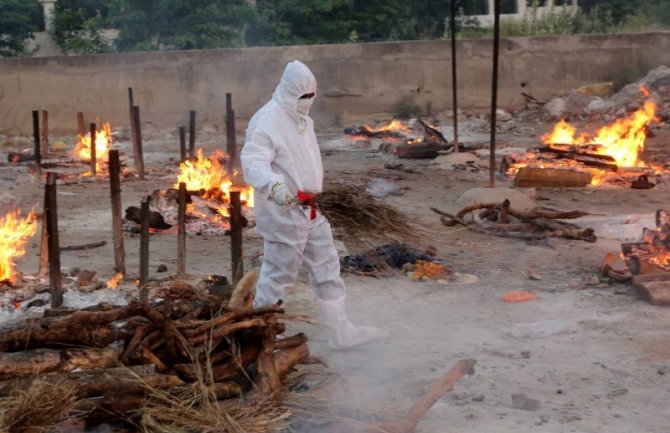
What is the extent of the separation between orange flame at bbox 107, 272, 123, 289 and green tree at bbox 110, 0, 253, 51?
17.2 metres

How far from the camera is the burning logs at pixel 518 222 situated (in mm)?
8961

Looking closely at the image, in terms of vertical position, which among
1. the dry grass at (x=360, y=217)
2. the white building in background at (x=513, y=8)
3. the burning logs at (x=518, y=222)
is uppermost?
the white building in background at (x=513, y=8)

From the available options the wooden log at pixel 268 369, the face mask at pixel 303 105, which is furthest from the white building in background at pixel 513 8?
the wooden log at pixel 268 369

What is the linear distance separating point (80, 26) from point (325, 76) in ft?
37.9

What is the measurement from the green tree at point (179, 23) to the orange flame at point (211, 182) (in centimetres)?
1312

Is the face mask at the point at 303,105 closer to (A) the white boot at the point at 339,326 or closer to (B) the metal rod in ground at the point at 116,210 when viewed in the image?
(A) the white boot at the point at 339,326

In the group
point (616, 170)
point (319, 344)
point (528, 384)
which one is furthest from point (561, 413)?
point (616, 170)

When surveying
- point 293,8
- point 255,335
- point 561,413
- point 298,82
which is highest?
point 293,8

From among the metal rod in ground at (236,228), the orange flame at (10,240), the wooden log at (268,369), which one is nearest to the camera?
the wooden log at (268,369)

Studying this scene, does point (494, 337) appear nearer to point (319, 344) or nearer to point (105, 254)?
point (319, 344)

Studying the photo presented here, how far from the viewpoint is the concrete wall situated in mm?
19266

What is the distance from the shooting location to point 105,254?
8820 mm

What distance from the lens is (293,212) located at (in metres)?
5.77

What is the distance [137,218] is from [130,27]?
650 inches
